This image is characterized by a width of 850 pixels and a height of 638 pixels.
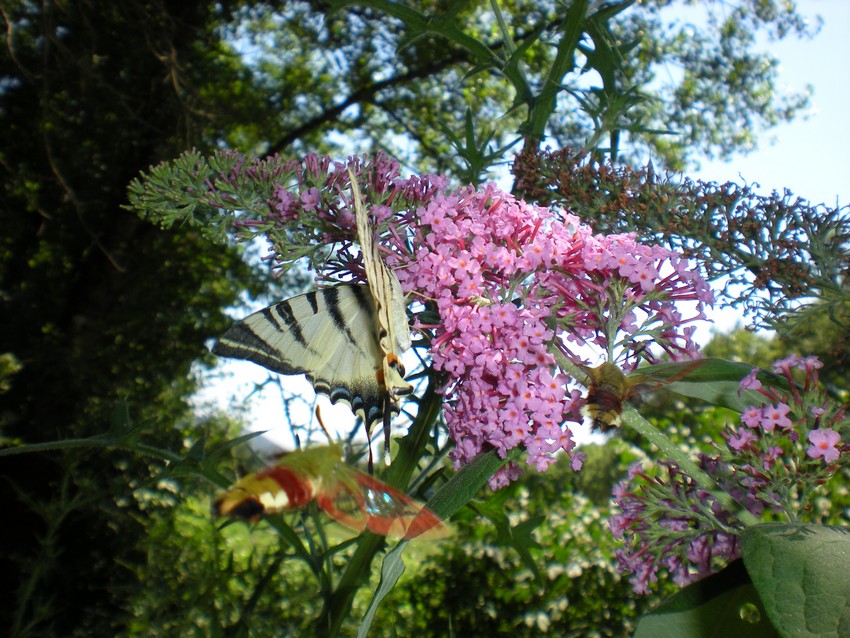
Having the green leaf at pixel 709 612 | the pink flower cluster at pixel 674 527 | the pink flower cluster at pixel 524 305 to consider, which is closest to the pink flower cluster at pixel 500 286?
the pink flower cluster at pixel 524 305

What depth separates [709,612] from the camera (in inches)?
32.3

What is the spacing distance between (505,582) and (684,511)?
2459 mm

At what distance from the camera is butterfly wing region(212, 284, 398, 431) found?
1135mm

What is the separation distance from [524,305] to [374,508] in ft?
1.18

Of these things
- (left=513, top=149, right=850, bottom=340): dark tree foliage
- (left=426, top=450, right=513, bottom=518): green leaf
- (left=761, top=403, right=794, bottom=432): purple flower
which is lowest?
(left=426, top=450, right=513, bottom=518): green leaf

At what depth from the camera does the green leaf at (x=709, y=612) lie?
0.81 meters

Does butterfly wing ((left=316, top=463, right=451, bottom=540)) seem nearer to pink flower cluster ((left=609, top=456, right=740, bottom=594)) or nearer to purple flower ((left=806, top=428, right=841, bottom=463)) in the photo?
pink flower cluster ((left=609, top=456, right=740, bottom=594))

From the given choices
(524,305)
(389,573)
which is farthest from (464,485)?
(524,305)

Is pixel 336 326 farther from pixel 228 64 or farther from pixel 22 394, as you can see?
pixel 228 64

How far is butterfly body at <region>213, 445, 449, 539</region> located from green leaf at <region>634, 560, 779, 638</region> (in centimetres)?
27

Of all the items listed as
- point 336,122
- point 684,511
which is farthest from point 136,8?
point 684,511

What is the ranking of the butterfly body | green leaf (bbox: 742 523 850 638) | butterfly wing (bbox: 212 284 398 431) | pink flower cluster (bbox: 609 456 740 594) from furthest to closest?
butterfly wing (bbox: 212 284 398 431) → pink flower cluster (bbox: 609 456 740 594) → the butterfly body → green leaf (bbox: 742 523 850 638)

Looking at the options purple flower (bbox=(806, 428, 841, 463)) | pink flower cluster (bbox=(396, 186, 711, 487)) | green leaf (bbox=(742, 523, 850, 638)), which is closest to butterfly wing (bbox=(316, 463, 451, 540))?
pink flower cluster (bbox=(396, 186, 711, 487))

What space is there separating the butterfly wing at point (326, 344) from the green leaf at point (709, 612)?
Result: 497 millimetres
